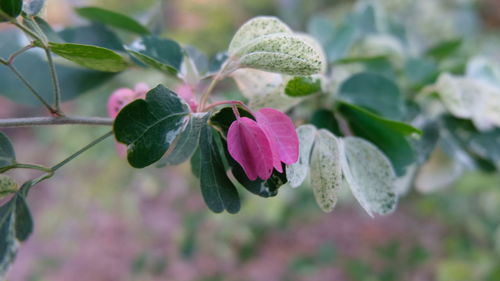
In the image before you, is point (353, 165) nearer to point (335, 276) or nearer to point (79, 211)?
point (79, 211)

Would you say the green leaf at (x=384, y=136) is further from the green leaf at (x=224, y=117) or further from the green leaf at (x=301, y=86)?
the green leaf at (x=224, y=117)

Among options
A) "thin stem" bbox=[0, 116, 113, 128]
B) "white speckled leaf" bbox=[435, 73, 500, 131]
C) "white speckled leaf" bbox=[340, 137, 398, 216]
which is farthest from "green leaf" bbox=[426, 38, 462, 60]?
"thin stem" bbox=[0, 116, 113, 128]

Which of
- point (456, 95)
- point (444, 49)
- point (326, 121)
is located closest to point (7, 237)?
point (326, 121)

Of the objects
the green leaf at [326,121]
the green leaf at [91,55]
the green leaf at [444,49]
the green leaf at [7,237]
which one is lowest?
the green leaf at [444,49]

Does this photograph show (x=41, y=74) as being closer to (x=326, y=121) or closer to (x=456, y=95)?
(x=326, y=121)

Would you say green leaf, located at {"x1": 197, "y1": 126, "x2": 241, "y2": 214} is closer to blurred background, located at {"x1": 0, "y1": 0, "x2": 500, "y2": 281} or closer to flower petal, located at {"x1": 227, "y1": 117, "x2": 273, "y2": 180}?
flower petal, located at {"x1": 227, "y1": 117, "x2": 273, "y2": 180}

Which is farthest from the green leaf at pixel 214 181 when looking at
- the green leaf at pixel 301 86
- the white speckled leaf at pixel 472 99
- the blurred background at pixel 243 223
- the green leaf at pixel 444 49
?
the green leaf at pixel 444 49
